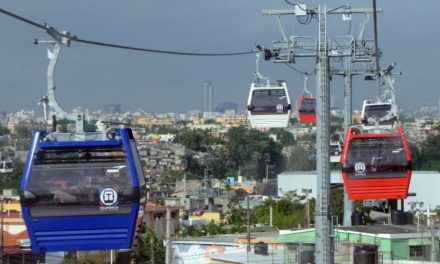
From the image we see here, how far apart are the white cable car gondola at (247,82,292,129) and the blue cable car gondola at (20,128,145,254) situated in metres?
11.9

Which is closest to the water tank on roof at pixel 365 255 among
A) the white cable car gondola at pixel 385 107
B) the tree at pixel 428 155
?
the white cable car gondola at pixel 385 107

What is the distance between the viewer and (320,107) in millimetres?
13508

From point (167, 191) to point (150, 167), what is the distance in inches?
818

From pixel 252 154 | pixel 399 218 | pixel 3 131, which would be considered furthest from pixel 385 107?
pixel 252 154

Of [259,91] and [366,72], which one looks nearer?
[259,91]

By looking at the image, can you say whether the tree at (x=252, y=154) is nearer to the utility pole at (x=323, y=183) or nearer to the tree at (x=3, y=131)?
the tree at (x=3, y=131)

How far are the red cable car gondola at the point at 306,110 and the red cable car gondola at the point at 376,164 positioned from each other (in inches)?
532

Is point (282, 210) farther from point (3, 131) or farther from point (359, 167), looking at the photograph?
point (3, 131)

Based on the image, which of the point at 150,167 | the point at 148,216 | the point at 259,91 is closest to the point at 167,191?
the point at 150,167

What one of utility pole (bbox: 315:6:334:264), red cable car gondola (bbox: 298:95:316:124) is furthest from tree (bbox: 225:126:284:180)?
utility pole (bbox: 315:6:334:264)

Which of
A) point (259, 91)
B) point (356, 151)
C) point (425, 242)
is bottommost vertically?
point (425, 242)

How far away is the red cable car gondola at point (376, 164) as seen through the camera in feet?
63.9

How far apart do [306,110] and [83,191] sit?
2255 centimetres

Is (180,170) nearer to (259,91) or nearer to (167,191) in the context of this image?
(167,191)
